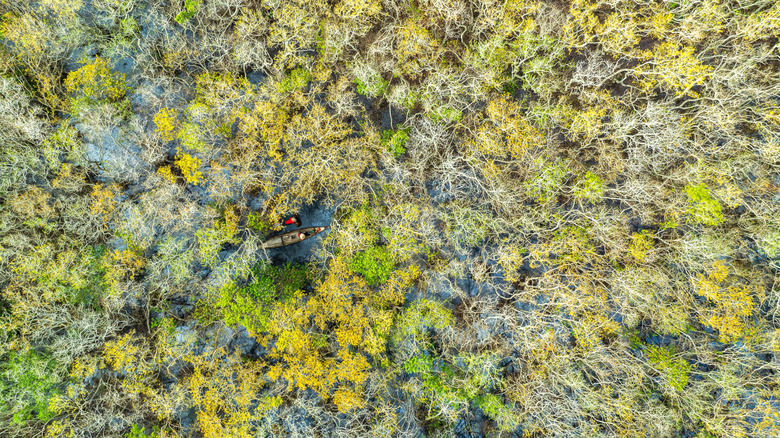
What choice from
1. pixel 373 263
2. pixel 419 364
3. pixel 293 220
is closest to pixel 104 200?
pixel 293 220

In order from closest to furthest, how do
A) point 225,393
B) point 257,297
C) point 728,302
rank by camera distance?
1. point 728,302
2. point 257,297
3. point 225,393

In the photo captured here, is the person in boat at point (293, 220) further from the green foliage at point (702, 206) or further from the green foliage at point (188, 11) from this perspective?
the green foliage at point (702, 206)

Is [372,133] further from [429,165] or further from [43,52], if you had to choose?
[43,52]

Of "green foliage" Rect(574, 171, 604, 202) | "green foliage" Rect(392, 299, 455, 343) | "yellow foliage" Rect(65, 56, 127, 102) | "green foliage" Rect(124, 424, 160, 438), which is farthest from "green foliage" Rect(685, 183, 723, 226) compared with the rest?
"yellow foliage" Rect(65, 56, 127, 102)

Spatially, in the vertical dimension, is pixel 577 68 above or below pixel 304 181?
above

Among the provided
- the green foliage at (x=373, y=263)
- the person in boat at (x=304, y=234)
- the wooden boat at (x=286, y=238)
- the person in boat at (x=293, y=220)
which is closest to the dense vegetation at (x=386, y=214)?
the green foliage at (x=373, y=263)

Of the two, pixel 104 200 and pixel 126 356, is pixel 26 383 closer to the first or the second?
pixel 126 356

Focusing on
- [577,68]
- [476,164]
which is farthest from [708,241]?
[476,164]
